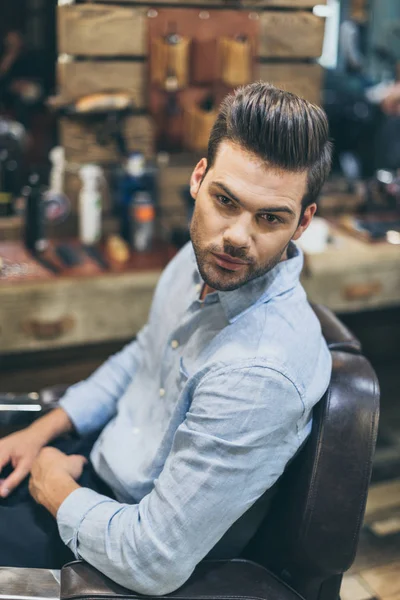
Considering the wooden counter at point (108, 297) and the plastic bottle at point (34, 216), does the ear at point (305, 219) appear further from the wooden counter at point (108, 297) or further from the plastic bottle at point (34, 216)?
the plastic bottle at point (34, 216)

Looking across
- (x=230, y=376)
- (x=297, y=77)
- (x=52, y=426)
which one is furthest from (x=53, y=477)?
(x=297, y=77)

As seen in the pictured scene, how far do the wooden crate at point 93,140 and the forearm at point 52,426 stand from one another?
1.45 m

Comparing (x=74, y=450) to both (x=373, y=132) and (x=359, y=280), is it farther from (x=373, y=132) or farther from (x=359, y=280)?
(x=373, y=132)

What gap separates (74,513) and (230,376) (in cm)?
43

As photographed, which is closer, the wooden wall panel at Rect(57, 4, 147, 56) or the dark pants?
the dark pants

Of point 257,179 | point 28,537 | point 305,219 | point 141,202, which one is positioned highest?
point 257,179

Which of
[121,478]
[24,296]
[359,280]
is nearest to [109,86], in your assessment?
[24,296]

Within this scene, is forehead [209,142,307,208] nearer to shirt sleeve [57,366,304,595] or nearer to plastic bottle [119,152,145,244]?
shirt sleeve [57,366,304,595]

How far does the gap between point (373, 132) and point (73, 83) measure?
2048mm

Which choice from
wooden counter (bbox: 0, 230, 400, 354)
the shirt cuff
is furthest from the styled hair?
wooden counter (bbox: 0, 230, 400, 354)

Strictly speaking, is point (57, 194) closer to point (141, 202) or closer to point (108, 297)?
point (141, 202)

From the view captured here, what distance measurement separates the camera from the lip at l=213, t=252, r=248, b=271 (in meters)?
1.31

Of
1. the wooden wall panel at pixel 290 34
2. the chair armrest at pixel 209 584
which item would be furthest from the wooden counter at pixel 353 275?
the chair armrest at pixel 209 584

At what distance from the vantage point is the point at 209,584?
1.29 m
